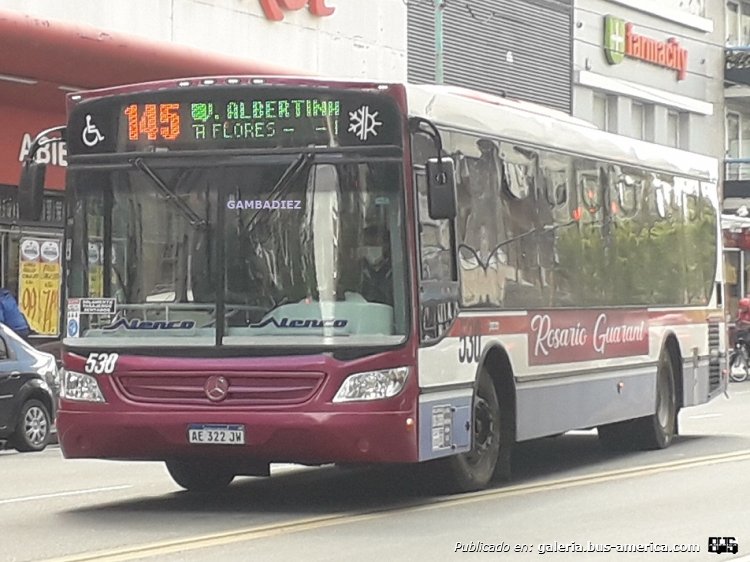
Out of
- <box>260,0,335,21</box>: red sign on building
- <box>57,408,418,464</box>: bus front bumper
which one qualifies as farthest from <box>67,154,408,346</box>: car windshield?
<box>260,0,335,21</box>: red sign on building

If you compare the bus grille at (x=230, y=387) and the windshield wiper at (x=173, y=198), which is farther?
the windshield wiper at (x=173, y=198)

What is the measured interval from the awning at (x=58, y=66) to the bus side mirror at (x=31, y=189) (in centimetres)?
1076

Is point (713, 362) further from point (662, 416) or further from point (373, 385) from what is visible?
point (373, 385)

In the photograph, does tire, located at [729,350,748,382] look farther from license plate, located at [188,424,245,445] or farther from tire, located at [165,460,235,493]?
license plate, located at [188,424,245,445]

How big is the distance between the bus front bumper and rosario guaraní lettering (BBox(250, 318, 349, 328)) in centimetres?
59

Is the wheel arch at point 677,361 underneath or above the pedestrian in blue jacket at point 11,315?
underneath

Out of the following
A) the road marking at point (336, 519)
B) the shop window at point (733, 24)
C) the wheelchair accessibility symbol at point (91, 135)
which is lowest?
the road marking at point (336, 519)

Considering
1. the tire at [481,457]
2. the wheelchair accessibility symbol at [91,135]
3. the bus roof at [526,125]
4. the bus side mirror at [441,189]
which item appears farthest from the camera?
the tire at [481,457]

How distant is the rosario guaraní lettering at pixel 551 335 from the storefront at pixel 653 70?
1071 inches

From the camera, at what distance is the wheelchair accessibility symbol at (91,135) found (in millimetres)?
13016

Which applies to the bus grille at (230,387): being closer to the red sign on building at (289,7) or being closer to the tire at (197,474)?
the tire at (197,474)

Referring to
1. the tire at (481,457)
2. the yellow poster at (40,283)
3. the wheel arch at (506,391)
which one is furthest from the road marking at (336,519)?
the yellow poster at (40,283)

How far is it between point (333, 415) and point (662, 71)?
120 ft

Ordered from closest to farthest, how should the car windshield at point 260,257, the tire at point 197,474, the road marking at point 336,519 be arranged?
the road marking at point 336,519 < the car windshield at point 260,257 < the tire at point 197,474
